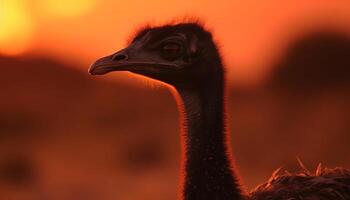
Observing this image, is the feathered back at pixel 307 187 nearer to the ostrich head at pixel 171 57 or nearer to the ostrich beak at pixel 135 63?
the ostrich head at pixel 171 57

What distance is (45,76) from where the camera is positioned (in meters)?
39.2

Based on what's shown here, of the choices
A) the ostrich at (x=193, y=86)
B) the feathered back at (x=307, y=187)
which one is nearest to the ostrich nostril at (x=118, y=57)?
the ostrich at (x=193, y=86)

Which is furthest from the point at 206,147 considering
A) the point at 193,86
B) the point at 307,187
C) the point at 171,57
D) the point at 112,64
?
the point at 307,187

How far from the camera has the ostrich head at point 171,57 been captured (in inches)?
365

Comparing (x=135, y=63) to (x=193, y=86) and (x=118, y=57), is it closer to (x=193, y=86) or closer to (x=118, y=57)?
(x=118, y=57)

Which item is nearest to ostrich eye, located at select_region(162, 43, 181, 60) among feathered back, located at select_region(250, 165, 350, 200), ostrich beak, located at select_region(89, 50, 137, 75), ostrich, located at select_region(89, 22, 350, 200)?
ostrich, located at select_region(89, 22, 350, 200)

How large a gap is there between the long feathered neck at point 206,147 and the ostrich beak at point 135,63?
0.19 meters

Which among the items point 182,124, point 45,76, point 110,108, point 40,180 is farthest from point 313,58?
point 182,124

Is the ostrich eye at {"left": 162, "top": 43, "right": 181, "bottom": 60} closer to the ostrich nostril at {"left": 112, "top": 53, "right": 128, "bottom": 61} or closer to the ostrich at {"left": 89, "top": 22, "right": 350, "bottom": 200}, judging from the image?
the ostrich at {"left": 89, "top": 22, "right": 350, "bottom": 200}

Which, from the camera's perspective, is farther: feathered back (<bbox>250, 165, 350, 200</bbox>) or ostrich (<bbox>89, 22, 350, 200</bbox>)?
feathered back (<bbox>250, 165, 350, 200</bbox>)

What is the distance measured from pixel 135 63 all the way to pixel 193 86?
1.23ft

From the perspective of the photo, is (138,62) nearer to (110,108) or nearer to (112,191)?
(112,191)

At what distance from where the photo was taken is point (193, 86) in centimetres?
930

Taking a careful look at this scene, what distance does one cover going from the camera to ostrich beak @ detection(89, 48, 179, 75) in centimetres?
920
